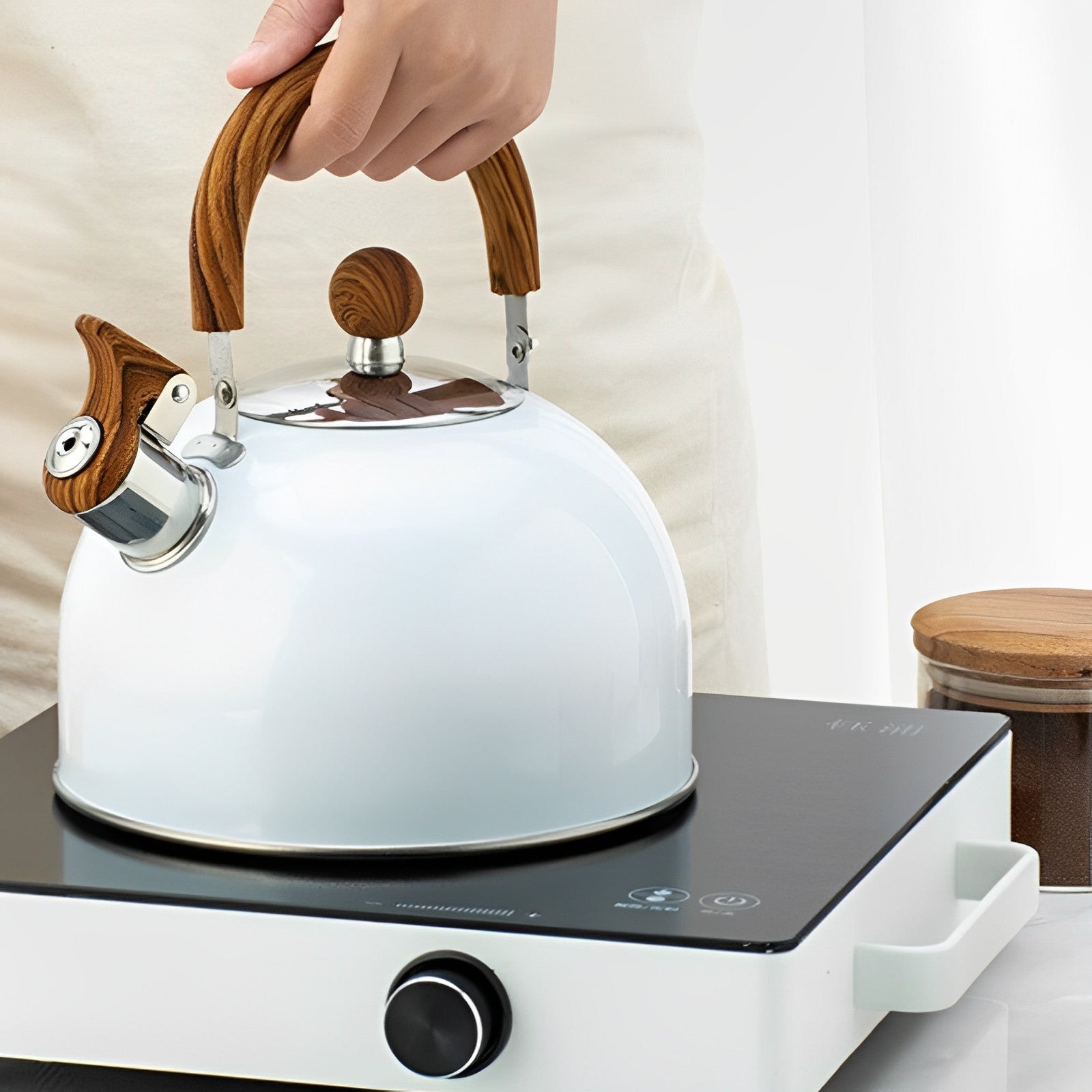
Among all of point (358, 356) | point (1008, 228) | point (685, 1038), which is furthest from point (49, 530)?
point (1008, 228)

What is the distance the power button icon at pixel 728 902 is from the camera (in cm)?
55

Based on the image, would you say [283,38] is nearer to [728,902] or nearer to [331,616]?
[331,616]

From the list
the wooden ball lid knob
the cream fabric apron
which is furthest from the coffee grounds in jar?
the cream fabric apron

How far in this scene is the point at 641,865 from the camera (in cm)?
60

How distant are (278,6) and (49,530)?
539mm

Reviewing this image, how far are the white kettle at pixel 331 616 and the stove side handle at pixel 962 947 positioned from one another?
0.11 metres

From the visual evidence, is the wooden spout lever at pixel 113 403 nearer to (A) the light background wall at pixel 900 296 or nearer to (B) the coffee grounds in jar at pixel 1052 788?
(B) the coffee grounds in jar at pixel 1052 788

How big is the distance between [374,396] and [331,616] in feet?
0.38

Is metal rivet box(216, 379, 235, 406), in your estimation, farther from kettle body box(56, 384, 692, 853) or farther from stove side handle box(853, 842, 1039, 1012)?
stove side handle box(853, 842, 1039, 1012)

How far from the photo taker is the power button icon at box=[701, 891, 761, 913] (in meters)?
0.55

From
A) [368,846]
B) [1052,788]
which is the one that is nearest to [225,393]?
[368,846]

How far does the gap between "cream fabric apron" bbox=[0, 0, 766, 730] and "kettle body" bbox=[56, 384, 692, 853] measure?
1.63 feet

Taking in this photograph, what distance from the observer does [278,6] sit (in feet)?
2.24

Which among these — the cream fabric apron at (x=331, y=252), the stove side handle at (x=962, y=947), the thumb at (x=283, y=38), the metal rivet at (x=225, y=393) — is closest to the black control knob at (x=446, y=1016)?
the stove side handle at (x=962, y=947)
